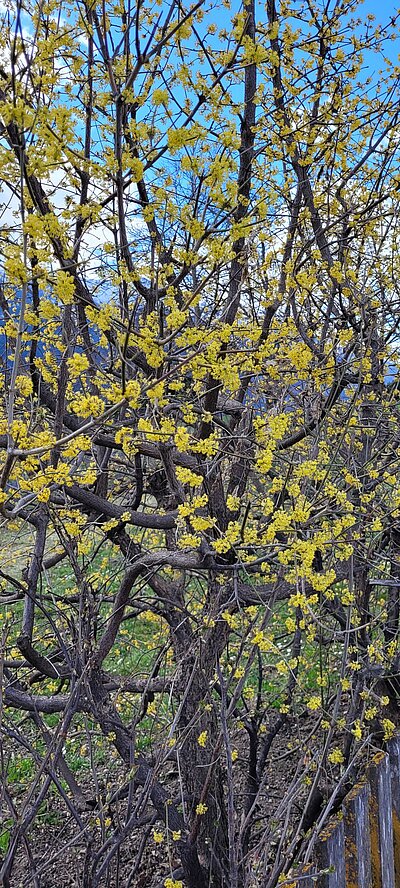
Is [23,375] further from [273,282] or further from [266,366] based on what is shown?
[273,282]

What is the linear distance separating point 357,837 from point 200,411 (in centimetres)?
178

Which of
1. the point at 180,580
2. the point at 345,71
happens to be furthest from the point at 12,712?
the point at 345,71

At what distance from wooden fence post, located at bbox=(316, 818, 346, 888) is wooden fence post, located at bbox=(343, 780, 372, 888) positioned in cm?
2

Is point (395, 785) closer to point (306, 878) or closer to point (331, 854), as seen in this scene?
point (331, 854)

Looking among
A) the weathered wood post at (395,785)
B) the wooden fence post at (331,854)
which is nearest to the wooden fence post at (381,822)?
the weathered wood post at (395,785)

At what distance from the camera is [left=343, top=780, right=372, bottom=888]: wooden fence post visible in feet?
6.00

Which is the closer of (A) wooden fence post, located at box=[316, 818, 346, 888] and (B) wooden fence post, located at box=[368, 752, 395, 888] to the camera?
(A) wooden fence post, located at box=[316, 818, 346, 888]

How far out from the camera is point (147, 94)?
225cm

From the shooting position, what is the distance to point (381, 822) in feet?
6.52

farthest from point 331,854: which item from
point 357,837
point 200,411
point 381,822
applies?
point 200,411

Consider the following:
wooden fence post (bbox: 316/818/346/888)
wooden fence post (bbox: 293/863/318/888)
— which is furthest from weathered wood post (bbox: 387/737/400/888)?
wooden fence post (bbox: 293/863/318/888)

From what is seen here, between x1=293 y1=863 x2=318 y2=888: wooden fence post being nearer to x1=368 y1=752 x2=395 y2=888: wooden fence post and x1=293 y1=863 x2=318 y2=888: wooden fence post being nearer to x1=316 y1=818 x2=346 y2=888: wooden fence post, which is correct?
x1=316 y1=818 x2=346 y2=888: wooden fence post

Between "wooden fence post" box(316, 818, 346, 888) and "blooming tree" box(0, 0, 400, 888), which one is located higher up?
"blooming tree" box(0, 0, 400, 888)

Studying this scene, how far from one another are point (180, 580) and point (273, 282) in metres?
1.90
